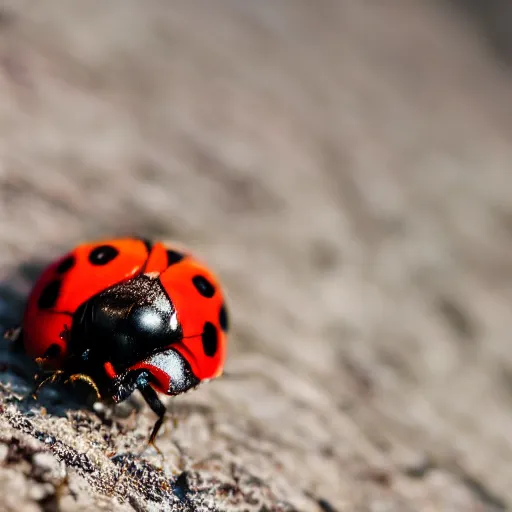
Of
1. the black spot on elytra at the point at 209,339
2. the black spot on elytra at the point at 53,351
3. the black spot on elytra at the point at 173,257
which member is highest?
the black spot on elytra at the point at 173,257

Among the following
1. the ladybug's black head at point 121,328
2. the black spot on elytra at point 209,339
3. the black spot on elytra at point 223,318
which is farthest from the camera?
the black spot on elytra at point 223,318

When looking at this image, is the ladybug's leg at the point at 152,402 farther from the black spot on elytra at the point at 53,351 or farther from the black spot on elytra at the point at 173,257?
the black spot on elytra at the point at 173,257

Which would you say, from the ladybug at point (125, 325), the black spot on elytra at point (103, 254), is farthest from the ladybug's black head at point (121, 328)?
the black spot on elytra at point (103, 254)

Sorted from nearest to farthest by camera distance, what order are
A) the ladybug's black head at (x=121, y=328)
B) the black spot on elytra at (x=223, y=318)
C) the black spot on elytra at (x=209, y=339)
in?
1. the ladybug's black head at (x=121, y=328)
2. the black spot on elytra at (x=209, y=339)
3. the black spot on elytra at (x=223, y=318)

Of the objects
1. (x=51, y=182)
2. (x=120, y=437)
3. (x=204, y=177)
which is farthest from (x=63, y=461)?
(x=204, y=177)

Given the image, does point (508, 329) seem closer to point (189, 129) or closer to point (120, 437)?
point (189, 129)

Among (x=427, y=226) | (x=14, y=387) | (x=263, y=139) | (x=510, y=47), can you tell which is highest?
(x=510, y=47)

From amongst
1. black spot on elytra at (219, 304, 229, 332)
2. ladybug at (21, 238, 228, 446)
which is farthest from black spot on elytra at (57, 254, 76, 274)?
black spot on elytra at (219, 304, 229, 332)
